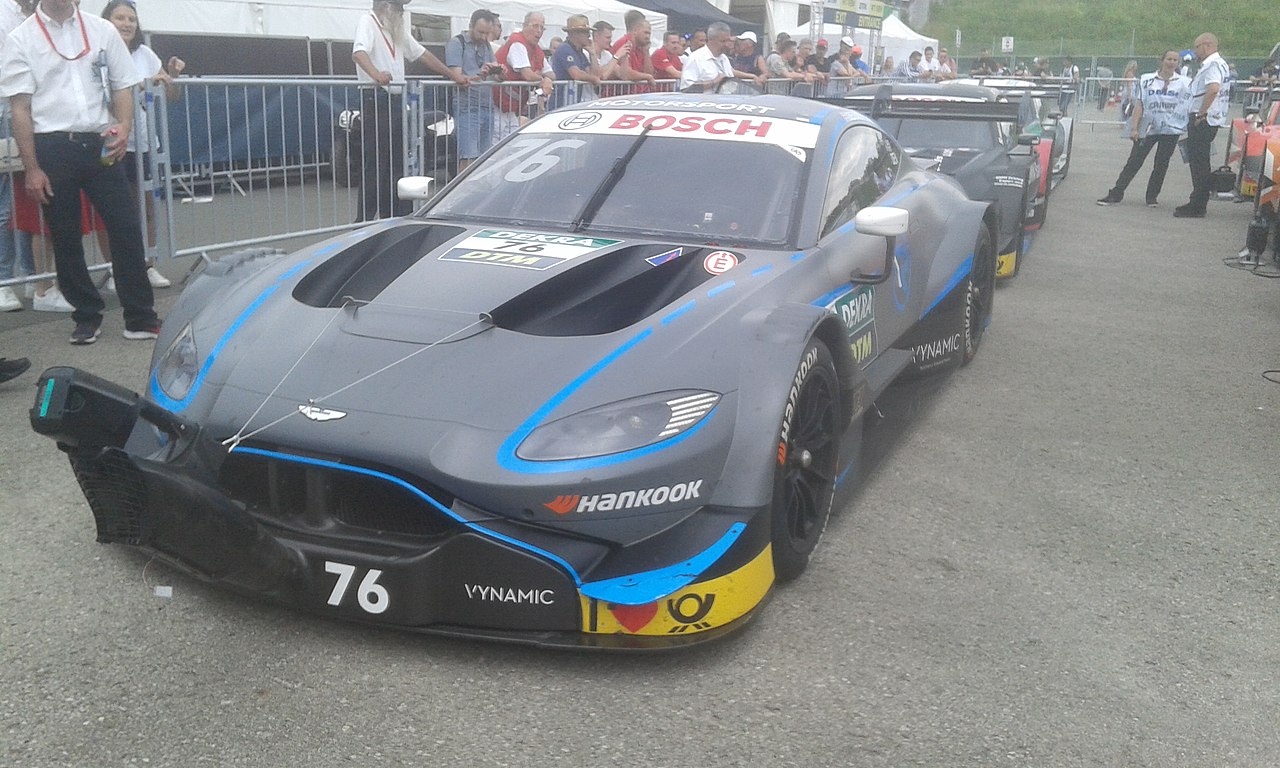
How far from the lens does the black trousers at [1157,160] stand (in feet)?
45.6

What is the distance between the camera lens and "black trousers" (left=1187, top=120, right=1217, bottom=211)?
13195 mm

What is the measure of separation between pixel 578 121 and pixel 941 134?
5.13m

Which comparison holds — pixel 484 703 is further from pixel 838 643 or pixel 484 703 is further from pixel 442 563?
pixel 838 643

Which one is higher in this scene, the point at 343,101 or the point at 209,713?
the point at 343,101

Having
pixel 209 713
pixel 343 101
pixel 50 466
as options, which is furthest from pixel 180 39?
pixel 209 713

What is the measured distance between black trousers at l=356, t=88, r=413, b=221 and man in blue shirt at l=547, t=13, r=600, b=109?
2.66 meters

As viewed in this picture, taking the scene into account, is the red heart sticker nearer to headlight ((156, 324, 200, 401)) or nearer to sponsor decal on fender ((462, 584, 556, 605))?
sponsor decal on fender ((462, 584, 556, 605))

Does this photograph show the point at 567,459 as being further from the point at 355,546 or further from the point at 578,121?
the point at 578,121

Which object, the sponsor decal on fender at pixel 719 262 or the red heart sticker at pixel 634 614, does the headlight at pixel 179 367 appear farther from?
the sponsor decal on fender at pixel 719 262

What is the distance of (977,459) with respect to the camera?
16.1ft

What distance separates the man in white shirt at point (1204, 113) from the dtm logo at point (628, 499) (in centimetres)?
1206

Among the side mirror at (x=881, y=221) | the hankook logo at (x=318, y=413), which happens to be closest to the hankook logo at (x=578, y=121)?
the side mirror at (x=881, y=221)

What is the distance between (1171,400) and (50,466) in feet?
16.4

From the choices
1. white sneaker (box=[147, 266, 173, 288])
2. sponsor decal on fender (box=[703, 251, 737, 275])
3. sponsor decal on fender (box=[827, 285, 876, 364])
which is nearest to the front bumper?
sponsor decal on fender (box=[703, 251, 737, 275])
